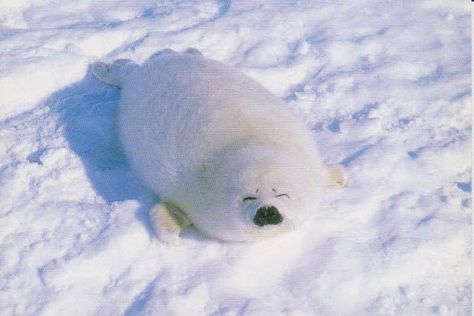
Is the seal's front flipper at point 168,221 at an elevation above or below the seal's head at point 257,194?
below

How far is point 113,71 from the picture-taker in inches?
148

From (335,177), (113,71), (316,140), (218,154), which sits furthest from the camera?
(113,71)

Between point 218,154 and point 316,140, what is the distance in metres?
0.92

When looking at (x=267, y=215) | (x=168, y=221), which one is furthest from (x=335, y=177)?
(x=168, y=221)

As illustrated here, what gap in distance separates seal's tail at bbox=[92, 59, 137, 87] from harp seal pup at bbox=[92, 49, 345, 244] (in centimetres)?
57

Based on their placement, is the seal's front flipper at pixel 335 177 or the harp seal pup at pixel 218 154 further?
the seal's front flipper at pixel 335 177

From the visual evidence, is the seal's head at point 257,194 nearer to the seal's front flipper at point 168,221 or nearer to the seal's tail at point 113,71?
the seal's front flipper at point 168,221

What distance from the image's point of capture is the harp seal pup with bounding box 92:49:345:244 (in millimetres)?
2225

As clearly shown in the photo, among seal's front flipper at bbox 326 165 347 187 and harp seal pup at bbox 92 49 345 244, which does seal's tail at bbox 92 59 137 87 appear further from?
seal's front flipper at bbox 326 165 347 187

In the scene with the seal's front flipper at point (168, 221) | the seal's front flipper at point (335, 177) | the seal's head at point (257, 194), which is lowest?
the seal's front flipper at point (335, 177)

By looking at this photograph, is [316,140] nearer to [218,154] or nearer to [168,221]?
[218,154]

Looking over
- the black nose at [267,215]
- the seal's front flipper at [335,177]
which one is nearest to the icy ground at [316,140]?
the seal's front flipper at [335,177]

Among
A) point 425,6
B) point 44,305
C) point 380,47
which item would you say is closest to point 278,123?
point 44,305

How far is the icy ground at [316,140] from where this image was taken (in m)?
2.19
